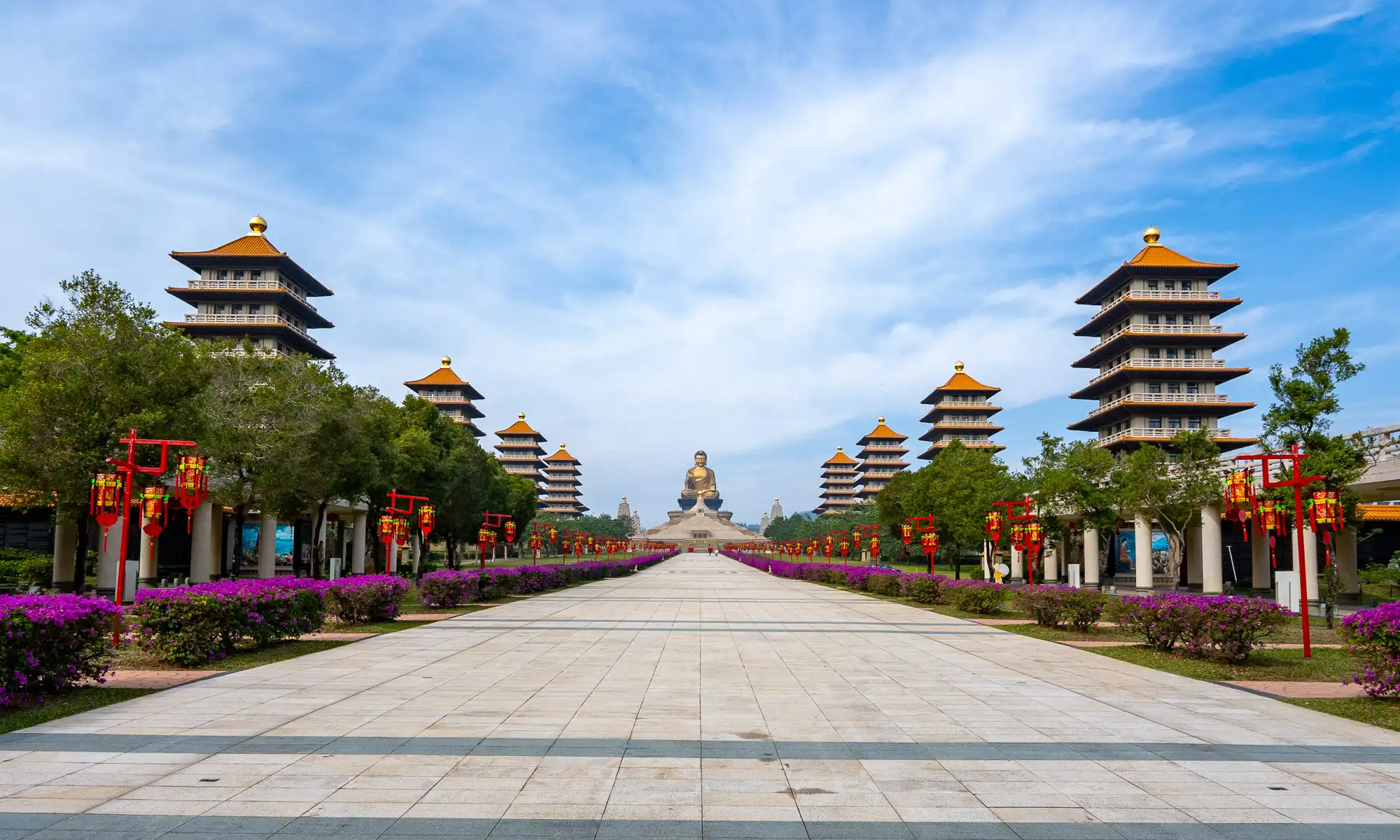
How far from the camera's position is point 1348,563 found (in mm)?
31688

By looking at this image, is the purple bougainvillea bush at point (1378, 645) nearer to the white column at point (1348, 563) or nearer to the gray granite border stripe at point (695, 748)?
the gray granite border stripe at point (695, 748)

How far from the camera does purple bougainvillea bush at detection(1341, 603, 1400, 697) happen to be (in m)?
9.53

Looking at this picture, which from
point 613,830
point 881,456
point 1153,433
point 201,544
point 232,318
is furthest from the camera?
point 881,456

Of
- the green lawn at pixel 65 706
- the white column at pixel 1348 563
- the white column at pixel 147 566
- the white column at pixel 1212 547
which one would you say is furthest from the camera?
the white column at pixel 1212 547

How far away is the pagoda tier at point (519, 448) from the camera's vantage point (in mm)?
124938

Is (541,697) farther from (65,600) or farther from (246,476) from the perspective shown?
(246,476)

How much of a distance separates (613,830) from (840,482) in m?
138

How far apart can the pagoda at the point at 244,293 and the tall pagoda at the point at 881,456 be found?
80512 millimetres

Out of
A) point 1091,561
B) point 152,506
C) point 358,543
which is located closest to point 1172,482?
point 1091,561

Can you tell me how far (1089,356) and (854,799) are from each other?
59059 millimetres

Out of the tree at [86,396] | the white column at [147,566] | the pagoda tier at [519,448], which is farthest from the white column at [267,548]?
the pagoda tier at [519,448]

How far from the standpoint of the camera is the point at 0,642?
27.4 ft

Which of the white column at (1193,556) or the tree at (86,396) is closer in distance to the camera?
the tree at (86,396)

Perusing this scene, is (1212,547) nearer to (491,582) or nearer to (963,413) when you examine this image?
(491,582)
